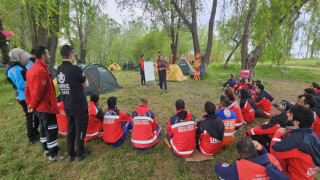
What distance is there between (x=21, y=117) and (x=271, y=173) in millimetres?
6271

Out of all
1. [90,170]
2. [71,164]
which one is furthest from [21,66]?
[90,170]

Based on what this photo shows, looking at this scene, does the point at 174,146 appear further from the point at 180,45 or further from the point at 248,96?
the point at 180,45

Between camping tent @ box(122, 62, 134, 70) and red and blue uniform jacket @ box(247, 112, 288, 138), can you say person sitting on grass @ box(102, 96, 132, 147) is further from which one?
camping tent @ box(122, 62, 134, 70)

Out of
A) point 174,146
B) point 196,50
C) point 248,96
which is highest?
point 196,50

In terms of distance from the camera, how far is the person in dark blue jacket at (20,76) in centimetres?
302

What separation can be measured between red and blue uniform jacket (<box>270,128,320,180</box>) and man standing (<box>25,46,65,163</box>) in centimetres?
351

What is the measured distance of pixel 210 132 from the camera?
2.63 meters

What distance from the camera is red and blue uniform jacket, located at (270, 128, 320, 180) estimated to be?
6.09ft

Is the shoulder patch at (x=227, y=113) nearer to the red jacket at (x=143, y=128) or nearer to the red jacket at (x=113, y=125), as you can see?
the red jacket at (x=143, y=128)

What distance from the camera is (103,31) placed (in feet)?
71.6

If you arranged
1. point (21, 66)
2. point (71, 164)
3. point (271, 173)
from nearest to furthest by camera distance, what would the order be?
point (271, 173) < point (71, 164) < point (21, 66)

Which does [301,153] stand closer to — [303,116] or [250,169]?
[303,116]

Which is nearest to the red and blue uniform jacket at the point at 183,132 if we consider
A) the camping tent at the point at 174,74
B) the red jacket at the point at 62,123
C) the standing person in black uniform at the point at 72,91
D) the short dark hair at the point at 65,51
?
the standing person in black uniform at the point at 72,91

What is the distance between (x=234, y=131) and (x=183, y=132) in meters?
1.19
